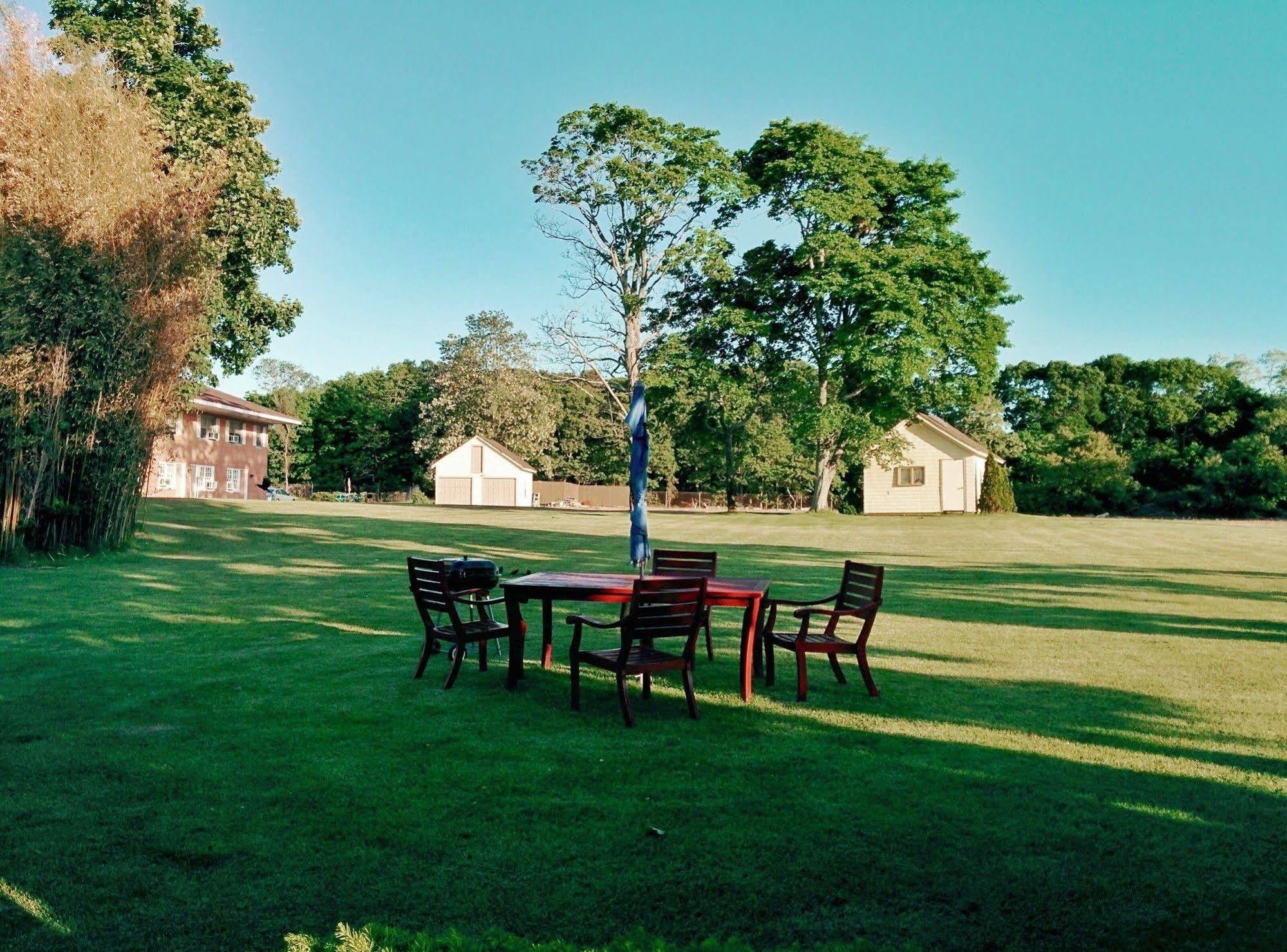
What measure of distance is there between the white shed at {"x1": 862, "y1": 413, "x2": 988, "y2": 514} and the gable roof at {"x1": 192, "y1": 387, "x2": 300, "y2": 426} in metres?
34.1

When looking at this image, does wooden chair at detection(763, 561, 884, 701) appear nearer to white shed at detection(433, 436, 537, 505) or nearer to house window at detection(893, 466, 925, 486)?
house window at detection(893, 466, 925, 486)

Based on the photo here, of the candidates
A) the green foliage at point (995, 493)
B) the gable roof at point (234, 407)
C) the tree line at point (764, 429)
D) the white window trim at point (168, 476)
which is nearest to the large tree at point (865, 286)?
the tree line at point (764, 429)

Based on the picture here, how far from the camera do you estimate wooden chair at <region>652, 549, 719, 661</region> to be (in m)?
9.54

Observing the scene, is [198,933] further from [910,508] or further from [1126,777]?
[910,508]

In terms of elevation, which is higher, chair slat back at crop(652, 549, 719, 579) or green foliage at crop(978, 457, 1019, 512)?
green foliage at crop(978, 457, 1019, 512)

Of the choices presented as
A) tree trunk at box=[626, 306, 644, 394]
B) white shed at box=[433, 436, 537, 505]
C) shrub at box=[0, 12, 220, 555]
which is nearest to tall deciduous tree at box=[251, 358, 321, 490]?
white shed at box=[433, 436, 537, 505]

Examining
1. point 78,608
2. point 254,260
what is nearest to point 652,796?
point 78,608

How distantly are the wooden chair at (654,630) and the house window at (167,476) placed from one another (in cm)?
4585

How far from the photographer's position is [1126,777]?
568cm

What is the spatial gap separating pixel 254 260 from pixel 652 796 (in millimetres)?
30996

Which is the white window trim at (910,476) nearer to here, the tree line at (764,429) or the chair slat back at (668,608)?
the tree line at (764,429)

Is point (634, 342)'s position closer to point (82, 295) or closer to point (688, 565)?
point (82, 295)

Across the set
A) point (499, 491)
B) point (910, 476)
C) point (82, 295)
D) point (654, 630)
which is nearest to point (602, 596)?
point (654, 630)

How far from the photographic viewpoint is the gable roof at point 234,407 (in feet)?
158
